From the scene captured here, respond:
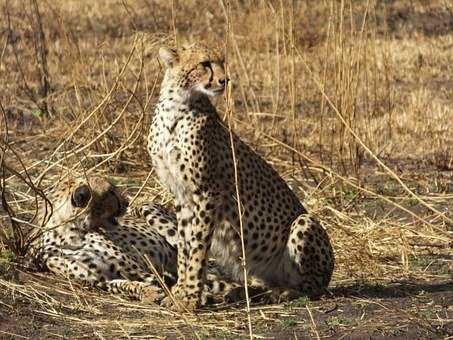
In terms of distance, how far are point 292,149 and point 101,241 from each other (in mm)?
978

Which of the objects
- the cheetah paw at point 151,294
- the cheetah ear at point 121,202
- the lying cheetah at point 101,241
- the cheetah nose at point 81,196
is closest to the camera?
the cheetah paw at point 151,294

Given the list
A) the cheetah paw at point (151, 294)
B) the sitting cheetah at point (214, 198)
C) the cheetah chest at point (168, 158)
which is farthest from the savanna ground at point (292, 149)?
the cheetah chest at point (168, 158)

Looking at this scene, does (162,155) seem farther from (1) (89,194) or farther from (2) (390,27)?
(2) (390,27)

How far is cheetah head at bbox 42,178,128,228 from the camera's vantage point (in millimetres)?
5473

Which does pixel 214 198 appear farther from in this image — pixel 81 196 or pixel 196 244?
pixel 81 196

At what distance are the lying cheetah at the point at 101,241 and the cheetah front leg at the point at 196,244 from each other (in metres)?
0.33

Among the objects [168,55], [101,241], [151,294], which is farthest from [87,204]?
[168,55]

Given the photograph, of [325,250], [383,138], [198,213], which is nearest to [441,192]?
[383,138]

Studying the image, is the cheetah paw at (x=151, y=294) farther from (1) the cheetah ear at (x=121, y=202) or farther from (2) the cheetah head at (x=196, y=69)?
(2) the cheetah head at (x=196, y=69)

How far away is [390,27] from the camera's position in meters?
12.2

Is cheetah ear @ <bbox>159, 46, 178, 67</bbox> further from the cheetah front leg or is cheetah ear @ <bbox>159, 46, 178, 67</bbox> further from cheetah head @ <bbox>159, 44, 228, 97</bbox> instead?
the cheetah front leg

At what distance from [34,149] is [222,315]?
3403mm

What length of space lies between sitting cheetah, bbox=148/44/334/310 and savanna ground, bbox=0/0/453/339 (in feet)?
0.58

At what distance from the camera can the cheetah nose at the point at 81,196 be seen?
5.46 m
